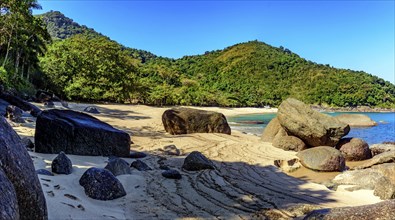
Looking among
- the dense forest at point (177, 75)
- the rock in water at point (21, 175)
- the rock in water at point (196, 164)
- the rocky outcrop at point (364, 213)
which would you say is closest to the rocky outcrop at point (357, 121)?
the dense forest at point (177, 75)

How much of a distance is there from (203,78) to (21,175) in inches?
4143

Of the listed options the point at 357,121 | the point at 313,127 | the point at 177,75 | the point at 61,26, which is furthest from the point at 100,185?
the point at 61,26

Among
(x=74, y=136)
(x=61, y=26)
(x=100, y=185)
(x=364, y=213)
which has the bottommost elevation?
(x=100, y=185)

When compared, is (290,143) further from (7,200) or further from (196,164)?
(7,200)

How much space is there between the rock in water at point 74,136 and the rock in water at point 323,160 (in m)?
6.79

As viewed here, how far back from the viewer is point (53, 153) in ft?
25.1

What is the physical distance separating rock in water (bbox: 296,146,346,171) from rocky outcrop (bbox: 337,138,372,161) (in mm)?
3094

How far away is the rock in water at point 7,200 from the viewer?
2.20m

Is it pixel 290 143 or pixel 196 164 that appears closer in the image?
pixel 196 164

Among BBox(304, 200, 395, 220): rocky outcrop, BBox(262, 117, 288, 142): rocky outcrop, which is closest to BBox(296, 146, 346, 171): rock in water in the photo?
BBox(262, 117, 288, 142): rocky outcrop

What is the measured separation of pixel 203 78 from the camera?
107m

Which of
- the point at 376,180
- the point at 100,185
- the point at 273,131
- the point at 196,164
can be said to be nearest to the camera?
the point at 100,185

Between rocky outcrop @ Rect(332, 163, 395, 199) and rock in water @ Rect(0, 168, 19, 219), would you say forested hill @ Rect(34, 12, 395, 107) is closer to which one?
rocky outcrop @ Rect(332, 163, 395, 199)

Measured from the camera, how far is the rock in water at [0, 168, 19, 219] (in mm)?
2202
